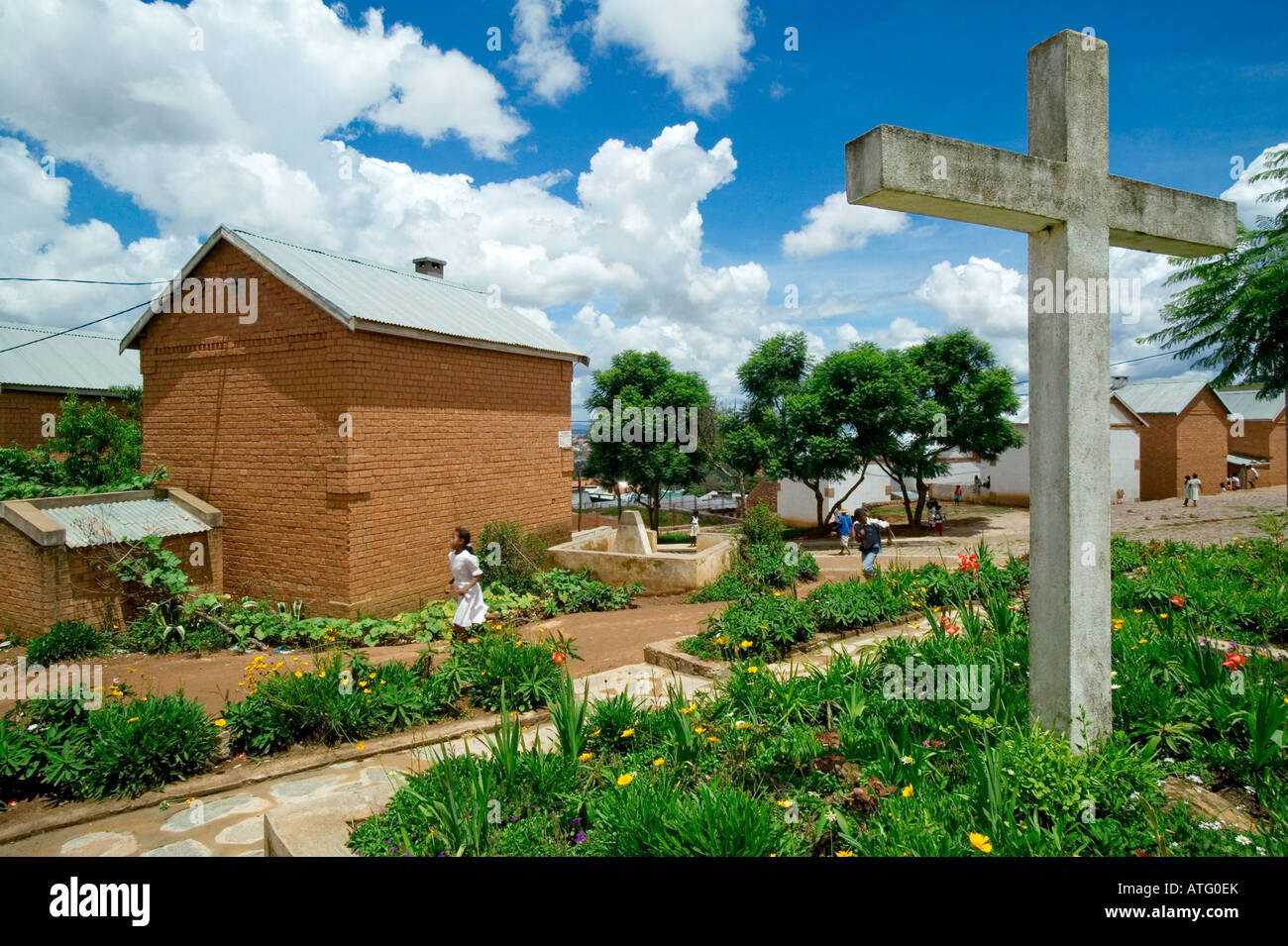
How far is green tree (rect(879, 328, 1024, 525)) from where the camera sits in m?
25.4

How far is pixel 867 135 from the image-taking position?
3010mm

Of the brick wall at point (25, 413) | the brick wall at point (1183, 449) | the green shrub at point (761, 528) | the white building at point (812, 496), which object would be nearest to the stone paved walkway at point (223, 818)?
the green shrub at point (761, 528)

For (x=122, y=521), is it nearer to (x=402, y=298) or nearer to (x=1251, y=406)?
(x=402, y=298)

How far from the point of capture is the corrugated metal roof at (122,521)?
990 centimetres

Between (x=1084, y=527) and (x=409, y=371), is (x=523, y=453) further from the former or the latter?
(x=1084, y=527)

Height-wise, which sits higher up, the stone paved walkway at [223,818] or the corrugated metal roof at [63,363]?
the corrugated metal roof at [63,363]

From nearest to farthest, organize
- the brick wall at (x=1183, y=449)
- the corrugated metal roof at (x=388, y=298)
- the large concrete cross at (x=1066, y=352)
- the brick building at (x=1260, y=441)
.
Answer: the large concrete cross at (x=1066, y=352), the corrugated metal roof at (x=388, y=298), the brick wall at (x=1183, y=449), the brick building at (x=1260, y=441)

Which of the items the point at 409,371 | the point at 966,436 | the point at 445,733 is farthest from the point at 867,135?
the point at 966,436

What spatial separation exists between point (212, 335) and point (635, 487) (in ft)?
61.1

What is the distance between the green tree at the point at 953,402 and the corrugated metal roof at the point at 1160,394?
11036 mm

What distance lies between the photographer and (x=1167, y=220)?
13.0ft

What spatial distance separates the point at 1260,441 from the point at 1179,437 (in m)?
9.56

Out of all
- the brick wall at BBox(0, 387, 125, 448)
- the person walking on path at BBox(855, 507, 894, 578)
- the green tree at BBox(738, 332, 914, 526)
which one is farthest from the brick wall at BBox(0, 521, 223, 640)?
the green tree at BBox(738, 332, 914, 526)

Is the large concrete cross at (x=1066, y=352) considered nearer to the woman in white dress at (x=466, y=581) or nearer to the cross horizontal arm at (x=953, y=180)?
the cross horizontal arm at (x=953, y=180)
